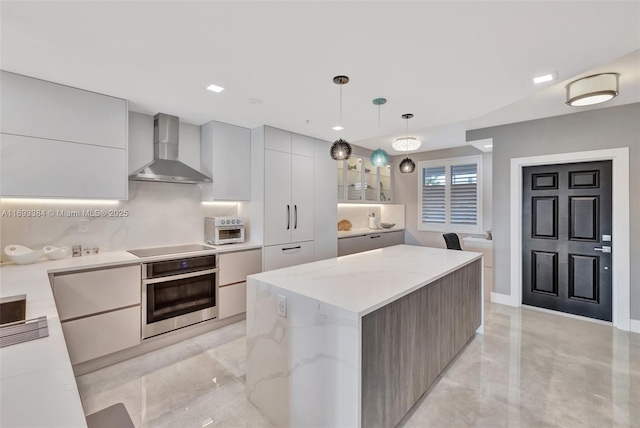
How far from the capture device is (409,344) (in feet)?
6.33

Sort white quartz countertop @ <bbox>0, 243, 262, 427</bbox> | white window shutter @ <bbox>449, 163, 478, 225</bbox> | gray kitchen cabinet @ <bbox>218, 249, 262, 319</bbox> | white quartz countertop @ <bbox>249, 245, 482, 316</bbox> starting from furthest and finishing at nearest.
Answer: white window shutter @ <bbox>449, 163, 478, 225</bbox> < gray kitchen cabinet @ <bbox>218, 249, 262, 319</bbox> < white quartz countertop @ <bbox>249, 245, 482, 316</bbox> < white quartz countertop @ <bbox>0, 243, 262, 427</bbox>

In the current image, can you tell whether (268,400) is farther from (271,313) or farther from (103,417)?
(103,417)

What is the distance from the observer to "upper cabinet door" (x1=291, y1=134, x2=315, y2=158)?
13.8 feet

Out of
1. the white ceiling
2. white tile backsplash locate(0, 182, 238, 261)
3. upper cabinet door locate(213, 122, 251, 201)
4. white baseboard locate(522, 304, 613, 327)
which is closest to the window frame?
white baseboard locate(522, 304, 613, 327)

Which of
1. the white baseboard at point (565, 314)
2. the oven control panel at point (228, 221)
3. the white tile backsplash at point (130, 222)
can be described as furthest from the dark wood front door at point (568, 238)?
the white tile backsplash at point (130, 222)

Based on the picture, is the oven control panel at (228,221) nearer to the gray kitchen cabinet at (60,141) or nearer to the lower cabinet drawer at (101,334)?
the gray kitchen cabinet at (60,141)

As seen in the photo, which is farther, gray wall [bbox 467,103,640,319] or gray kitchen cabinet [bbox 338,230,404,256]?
gray kitchen cabinet [bbox 338,230,404,256]

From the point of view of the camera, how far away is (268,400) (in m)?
1.99

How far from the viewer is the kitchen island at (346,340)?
1.54 m

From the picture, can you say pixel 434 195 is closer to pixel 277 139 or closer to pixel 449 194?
pixel 449 194

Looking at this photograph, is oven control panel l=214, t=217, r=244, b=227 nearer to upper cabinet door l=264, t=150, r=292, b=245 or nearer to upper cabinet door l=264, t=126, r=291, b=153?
upper cabinet door l=264, t=150, r=292, b=245

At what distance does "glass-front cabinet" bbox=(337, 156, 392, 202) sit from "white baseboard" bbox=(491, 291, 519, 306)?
2.70m

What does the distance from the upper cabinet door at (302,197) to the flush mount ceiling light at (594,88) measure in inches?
121

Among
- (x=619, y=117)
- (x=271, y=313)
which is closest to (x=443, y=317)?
(x=271, y=313)
